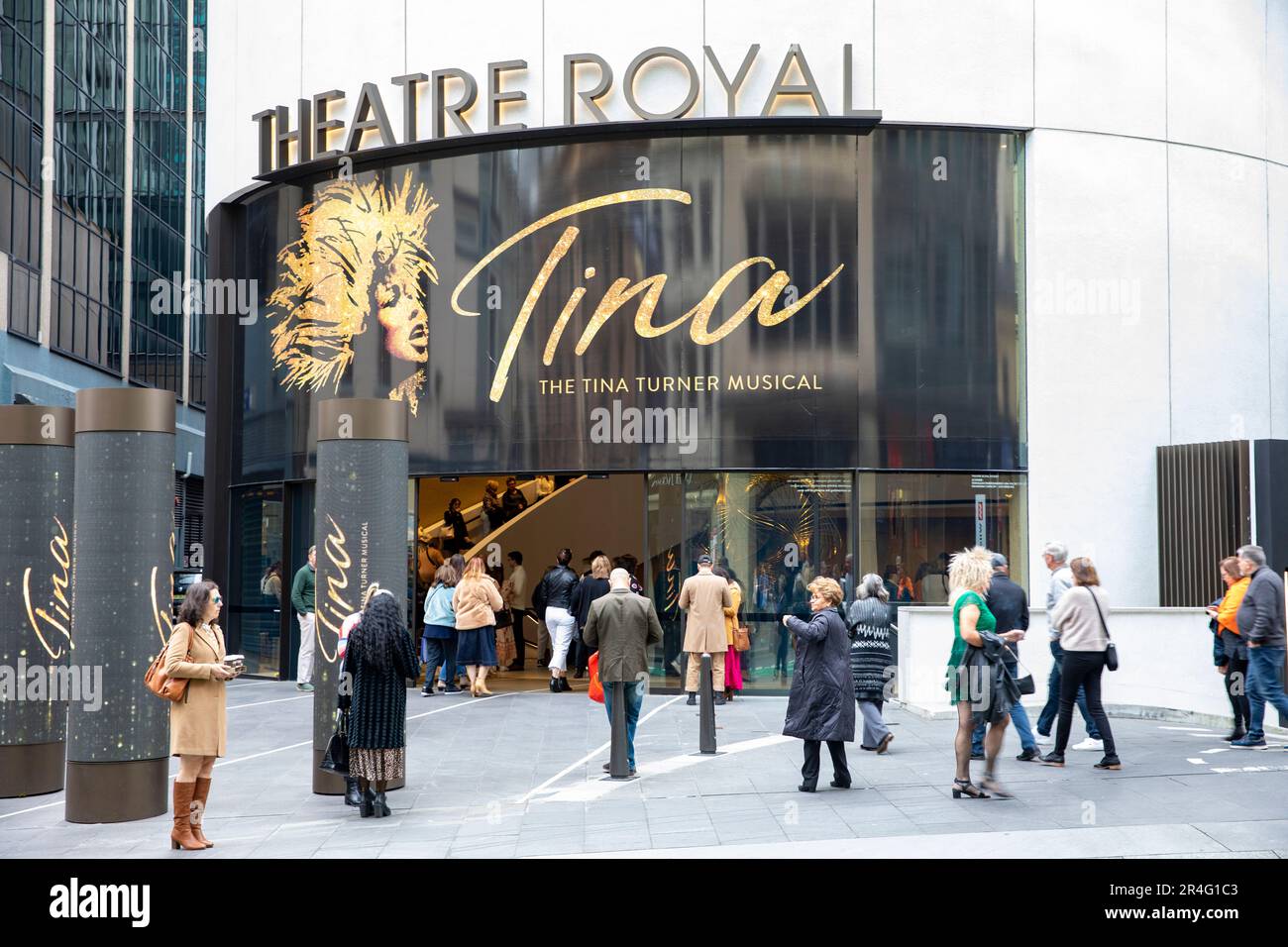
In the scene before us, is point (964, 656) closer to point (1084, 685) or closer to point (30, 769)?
A: point (1084, 685)

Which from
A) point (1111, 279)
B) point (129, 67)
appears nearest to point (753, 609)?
point (1111, 279)

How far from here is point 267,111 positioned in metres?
19.4

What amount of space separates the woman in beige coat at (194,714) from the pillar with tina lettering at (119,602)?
1376mm

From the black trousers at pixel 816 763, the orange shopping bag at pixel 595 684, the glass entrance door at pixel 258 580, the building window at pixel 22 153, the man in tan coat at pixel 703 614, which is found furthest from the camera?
the building window at pixel 22 153

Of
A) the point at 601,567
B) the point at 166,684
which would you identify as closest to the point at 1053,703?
the point at 601,567

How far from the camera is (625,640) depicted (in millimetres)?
10805

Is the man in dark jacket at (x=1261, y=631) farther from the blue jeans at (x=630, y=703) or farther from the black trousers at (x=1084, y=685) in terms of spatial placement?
the blue jeans at (x=630, y=703)

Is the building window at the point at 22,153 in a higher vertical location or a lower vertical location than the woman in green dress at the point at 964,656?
higher

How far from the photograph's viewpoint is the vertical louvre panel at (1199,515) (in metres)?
16.4

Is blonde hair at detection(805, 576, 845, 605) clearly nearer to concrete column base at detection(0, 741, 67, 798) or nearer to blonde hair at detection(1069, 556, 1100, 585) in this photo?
blonde hair at detection(1069, 556, 1100, 585)

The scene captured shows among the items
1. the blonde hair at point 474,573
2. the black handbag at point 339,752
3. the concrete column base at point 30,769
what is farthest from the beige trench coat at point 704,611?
the concrete column base at point 30,769

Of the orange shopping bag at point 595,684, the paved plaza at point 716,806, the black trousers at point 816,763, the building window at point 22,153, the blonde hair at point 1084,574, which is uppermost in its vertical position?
the building window at point 22,153

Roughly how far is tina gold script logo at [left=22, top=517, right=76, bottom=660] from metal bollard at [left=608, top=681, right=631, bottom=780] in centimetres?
447

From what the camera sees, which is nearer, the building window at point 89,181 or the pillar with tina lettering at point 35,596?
the pillar with tina lettering at point 35,596
